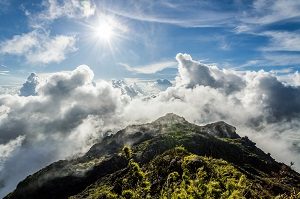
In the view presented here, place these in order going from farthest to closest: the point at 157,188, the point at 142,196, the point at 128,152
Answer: the point at 157,188, the point at 142,196, the point at 128,152

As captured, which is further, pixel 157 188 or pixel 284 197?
pixel 157 188

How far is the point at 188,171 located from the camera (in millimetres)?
198500

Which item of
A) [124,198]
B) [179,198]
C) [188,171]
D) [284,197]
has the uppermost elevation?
[188,171]

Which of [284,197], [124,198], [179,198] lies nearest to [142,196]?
[124,198]

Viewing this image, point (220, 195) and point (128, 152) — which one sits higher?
point (128, 152)

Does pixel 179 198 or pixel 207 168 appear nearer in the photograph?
pixel 179 198

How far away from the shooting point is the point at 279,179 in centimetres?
4862

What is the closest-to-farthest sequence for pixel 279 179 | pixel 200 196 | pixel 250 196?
1. pixel 279 179
2. pixel 200 196
3. pixel 250 196

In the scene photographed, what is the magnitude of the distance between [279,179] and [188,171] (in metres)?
153

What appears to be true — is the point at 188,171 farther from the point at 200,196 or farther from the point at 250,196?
the point at 200,196

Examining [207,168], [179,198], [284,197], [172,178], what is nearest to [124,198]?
[172,178]

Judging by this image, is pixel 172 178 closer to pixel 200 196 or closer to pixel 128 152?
pixel 128 152

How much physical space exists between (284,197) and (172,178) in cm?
13907

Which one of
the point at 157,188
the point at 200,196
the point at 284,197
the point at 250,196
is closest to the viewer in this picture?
the point at 284,197
